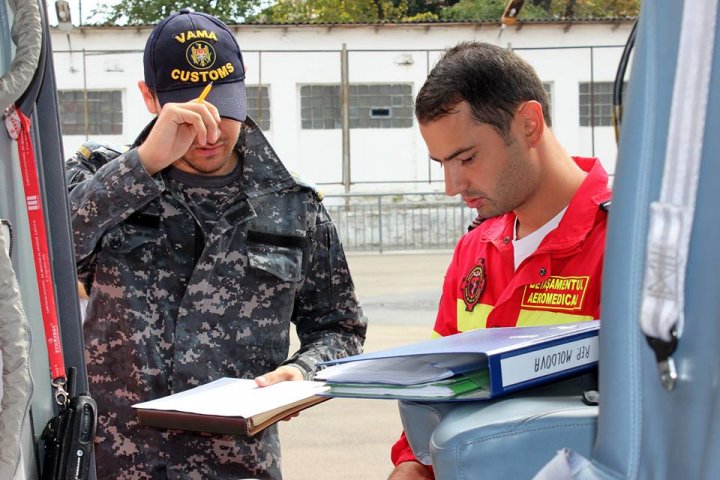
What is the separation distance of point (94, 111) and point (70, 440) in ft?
69.8

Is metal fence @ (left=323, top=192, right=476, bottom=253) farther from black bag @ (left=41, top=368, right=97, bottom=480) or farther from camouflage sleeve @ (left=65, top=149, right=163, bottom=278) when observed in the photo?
black bag @ (left=41, top=368, right=97, bottom=480)

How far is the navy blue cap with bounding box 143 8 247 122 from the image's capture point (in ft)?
7.48

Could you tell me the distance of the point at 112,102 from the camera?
2145 cm

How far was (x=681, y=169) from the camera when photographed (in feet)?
2.65

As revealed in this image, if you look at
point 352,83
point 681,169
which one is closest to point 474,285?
point 681,169

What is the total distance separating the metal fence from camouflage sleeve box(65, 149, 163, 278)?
16827 mm

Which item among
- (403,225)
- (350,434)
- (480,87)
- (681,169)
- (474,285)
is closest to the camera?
(681,169)

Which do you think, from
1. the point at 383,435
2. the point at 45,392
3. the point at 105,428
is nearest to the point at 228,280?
the point at 105,428

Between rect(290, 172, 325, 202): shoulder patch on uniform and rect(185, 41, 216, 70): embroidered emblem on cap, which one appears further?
rect(290, 172, 325, 202): shoulder patch on uniform

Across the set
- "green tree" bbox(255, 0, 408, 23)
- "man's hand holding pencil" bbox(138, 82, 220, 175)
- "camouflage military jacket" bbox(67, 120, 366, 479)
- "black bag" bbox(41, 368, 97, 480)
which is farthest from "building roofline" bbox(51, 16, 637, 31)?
"black bag" bbox(41, 368, 97, 480)

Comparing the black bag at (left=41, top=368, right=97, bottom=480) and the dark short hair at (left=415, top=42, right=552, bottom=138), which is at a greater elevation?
the dark short hair at (left=415, top=42, right=552, bottom=138)

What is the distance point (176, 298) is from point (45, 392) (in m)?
1.08

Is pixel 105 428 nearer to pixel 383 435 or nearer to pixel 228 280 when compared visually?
pixel 228 280

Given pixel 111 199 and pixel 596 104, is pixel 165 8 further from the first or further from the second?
pixel 111 199
